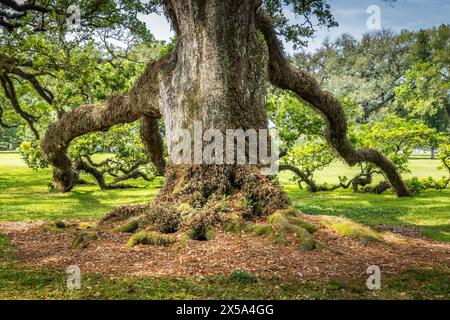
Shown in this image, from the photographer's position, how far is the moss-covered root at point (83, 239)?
8.42 m

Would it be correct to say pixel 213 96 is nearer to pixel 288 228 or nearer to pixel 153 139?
pixel 288 228

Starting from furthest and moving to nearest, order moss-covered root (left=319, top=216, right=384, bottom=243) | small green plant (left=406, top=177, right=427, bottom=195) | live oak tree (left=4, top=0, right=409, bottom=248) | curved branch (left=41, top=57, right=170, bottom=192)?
1. small green plant (left=406, top=177, right=427, bottom=195)
2. curved branch (left=41, top=57, right=170, bottom=192)
3. live oak tree (left=4, top=0, right=409, bottom=248)
4. moss-covered root (left=319, top=216, right=384, bottom=243)

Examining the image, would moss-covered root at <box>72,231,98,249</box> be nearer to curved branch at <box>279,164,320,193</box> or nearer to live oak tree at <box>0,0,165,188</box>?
live oak tree at <box>0,0,165,188</box>

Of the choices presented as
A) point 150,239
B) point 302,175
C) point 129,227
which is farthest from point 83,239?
point 302,175

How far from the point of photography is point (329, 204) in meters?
19.0

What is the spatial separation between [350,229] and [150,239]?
12.6 feet

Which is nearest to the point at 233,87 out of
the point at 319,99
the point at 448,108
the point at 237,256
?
the point at 237,256

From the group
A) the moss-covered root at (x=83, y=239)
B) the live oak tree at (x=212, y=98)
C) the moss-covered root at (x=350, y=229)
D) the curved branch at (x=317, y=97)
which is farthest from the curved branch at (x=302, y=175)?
the moss-covered root at (x=83, y=239)

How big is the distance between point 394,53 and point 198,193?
61057mm

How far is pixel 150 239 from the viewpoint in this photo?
809cm

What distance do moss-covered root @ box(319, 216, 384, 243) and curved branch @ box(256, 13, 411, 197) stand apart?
6.44m

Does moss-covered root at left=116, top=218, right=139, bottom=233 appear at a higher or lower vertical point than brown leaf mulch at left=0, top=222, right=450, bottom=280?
higher

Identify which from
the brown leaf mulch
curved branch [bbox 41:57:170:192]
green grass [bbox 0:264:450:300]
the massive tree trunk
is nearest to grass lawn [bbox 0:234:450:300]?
green grass [bbox 0:264:450:300]

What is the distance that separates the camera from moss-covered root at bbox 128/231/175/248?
796cm
